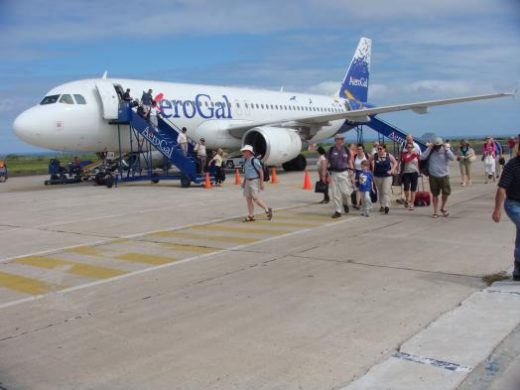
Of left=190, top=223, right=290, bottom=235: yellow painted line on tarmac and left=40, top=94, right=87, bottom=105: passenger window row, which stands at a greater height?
left=40, top=94, right=87, bottom=105: passenger window row

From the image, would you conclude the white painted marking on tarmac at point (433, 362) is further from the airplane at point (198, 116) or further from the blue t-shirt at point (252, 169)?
the airplane at point (198, 116)

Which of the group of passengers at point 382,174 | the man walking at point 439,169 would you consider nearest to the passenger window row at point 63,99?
the group of passengers at point 382,174

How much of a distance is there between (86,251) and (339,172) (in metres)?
5.24

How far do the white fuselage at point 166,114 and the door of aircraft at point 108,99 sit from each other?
196 mm

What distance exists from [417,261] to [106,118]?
1468 cm

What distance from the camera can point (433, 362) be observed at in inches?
150

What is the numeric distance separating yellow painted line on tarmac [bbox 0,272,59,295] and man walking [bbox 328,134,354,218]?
6077 millimetres

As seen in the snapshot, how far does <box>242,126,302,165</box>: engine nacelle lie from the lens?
826 inches

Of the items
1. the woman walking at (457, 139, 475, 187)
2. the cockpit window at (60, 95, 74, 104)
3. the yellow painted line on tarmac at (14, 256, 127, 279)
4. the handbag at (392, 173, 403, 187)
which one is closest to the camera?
the yellow painted line on tarmac at (14, 256, 127, 279)

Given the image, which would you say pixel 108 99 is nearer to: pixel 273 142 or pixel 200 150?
pixel 200 150

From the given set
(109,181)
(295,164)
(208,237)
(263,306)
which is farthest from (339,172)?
(295,164)

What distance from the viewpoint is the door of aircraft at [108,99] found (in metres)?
19.0

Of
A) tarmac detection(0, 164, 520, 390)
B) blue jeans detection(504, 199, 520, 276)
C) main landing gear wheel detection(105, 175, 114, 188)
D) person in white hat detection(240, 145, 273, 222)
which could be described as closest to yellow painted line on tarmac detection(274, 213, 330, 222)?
tarmac detection(0, 164, 520, 390)

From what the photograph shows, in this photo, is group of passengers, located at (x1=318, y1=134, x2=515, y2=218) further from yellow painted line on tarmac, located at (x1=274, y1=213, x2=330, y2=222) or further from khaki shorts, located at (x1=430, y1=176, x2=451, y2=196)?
yellow painted line on tarmac, located at (x1=274, y1=213, x2=330, y2=222)
